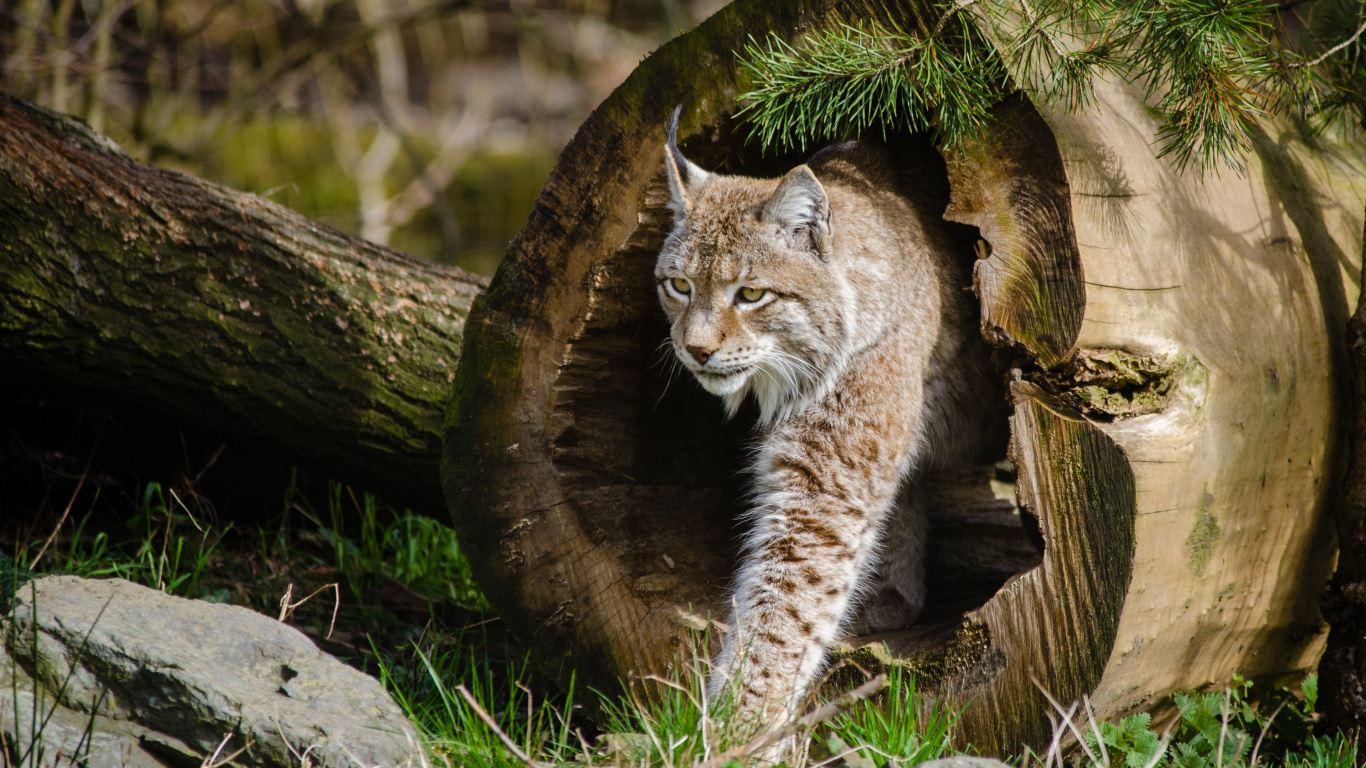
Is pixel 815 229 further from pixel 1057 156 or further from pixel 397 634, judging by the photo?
pixel 397 634

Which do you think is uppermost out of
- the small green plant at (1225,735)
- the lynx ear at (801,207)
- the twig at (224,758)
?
the lynx ear at (801,207)

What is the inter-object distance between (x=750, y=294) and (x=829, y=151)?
0.53 meters

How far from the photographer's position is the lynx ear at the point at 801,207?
2861 millimetres

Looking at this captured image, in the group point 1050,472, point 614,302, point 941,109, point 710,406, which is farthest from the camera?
point 710,406

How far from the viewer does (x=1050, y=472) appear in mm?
2520

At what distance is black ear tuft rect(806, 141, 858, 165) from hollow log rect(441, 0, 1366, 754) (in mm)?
262

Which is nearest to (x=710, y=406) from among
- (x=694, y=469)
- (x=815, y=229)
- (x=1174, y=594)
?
(x=694, y=469)

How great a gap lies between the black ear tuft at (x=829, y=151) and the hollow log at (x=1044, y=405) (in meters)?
0.26

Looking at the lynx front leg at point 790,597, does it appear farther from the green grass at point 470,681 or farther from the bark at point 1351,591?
the bark at point 1351,591

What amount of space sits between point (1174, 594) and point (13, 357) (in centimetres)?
369

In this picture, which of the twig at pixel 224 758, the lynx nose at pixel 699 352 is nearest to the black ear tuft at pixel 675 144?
the lynx nose at pixel 699 352

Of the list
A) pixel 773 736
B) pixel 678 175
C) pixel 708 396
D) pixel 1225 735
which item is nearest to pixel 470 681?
pixel 708 396

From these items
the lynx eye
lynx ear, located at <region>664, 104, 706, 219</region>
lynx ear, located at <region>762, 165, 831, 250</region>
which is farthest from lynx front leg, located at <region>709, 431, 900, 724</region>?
lynx ear, located at <region>664, 104, 706, 219</region>

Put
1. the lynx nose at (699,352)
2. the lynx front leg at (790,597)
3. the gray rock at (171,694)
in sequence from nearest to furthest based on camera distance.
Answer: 1. the gray rock at (171,694)
2. the lynx front leg at (790,597)
3. the lynx nose at (699,352)
